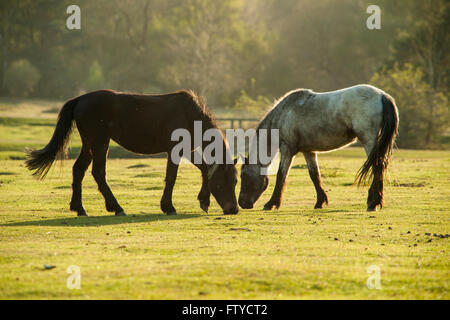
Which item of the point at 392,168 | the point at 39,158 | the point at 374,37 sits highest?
the point at 374,37

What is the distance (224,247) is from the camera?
858 cm

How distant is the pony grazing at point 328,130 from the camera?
12023 mm

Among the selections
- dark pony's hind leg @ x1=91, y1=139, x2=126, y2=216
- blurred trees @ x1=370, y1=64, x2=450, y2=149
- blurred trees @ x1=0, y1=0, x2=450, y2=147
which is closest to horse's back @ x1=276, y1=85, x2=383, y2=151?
dark pony's hind leg @ x1=91, y1=139, x2=126, y2=216

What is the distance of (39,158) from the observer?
11719mm

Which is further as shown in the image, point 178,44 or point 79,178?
point 178,44

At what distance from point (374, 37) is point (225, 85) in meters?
17.6

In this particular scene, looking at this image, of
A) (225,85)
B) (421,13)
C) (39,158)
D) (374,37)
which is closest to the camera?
(39,158)

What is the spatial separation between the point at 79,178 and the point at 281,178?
4.07m

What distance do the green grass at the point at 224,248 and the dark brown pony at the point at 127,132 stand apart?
0.54m

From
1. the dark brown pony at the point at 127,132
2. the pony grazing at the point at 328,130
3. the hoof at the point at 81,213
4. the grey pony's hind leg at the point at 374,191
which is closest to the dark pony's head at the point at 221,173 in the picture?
the dark brown pony at the point at 127,132

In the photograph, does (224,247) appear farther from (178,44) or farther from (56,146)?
(178,44)

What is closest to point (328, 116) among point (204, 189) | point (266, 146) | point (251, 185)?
point (266, 146)
